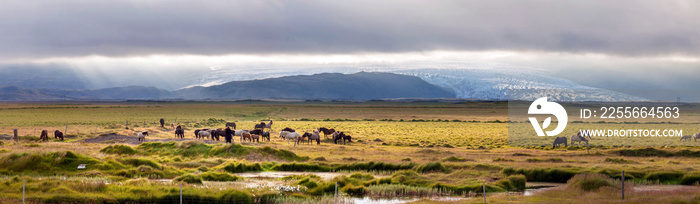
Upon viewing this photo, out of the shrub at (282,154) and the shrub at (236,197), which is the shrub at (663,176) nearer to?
the shrub at (282,154)

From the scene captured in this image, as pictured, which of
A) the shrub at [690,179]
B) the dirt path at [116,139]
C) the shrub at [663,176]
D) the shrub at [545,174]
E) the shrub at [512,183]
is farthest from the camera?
the dirt path at [116,139]

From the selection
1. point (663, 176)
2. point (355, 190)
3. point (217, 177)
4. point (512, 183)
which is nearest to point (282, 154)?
point (217, 177)

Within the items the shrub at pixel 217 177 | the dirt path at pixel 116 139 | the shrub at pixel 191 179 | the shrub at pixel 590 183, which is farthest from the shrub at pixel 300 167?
the dirt path at pixel 116 139

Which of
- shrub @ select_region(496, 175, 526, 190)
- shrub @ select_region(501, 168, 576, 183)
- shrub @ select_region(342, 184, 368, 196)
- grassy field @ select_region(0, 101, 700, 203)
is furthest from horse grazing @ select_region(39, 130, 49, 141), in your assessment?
shrub @ select_region(496, 175, 526, 190)

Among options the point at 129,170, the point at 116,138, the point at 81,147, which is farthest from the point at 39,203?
the point at 116,138

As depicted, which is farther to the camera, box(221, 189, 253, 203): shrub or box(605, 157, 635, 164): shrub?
box(605, 157, 635, 164): shrub

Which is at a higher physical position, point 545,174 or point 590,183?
point 590,183

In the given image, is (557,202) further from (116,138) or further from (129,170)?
(116,138)

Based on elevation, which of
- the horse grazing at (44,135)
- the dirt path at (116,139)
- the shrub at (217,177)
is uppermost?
the horse grazing at (44,135)

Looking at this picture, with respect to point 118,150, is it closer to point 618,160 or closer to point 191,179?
point 191,179

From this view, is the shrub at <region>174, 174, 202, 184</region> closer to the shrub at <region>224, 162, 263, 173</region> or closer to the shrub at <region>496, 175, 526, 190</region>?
the shrub at <region>224, 162, 263, 173</region>

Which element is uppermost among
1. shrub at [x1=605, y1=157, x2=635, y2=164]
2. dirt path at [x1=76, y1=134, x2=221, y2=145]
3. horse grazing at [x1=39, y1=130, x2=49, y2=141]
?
horse grazing at [x1=39, y1=130, x2=49, y2=141]

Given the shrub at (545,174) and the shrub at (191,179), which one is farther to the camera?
the shrub at (545,174)

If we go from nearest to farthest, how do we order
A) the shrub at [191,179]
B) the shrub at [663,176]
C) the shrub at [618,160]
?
the shrub at [191,179]
the shrub at [663,176]
the shrub at [618,160]
